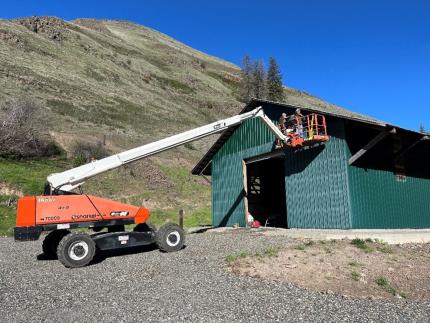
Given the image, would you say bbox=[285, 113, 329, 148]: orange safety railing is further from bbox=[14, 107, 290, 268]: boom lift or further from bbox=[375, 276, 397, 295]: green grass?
bbox=[375, 276, 397, 295]: green grass

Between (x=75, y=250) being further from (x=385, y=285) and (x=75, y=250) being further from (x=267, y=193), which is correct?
(x=267, y=193)

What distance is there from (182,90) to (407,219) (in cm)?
7037

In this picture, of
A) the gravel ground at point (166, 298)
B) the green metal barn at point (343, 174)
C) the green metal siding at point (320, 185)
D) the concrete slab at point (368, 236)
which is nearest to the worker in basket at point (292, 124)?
the green metal barn at point (343, 174)

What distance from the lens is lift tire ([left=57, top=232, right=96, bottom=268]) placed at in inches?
520

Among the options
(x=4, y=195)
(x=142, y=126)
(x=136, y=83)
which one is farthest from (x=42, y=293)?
(x=136, y=83)

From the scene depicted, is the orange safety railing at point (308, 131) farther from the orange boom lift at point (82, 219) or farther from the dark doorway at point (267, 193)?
the orange boom lift at point (82, 219)

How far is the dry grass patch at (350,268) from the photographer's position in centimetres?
1023

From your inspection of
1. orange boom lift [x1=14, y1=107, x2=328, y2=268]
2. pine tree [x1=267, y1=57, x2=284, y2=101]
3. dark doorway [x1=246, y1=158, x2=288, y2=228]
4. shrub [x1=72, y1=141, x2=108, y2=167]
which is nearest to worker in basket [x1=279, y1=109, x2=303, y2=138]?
dark doorway [x1=246, y1=158, x2=288, y2=228]

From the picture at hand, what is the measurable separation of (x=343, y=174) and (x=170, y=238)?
343 inches

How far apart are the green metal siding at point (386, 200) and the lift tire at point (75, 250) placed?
11540 mm

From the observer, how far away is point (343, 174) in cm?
1947

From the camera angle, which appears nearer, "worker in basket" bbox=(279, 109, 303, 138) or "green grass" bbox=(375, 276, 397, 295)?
"green grass" bbox=(375, 276, 397, 295)

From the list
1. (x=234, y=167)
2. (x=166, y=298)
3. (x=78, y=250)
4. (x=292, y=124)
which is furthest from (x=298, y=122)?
(x=166, y=298)

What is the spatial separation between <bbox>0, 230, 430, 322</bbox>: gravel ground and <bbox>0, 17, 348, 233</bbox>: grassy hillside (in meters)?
15.1
